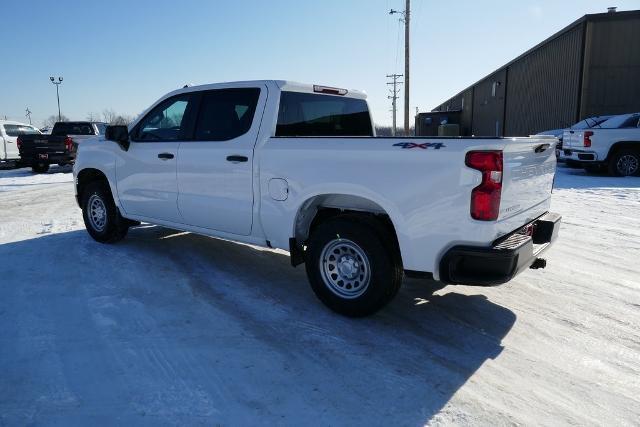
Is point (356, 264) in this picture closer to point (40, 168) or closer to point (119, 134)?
point (119, 134)

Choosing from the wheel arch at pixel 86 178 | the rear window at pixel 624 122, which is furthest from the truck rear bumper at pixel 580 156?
the wheel arch at pixel 86 178

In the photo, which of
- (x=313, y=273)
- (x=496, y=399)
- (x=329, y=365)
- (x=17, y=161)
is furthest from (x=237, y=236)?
(x=17, y=161)

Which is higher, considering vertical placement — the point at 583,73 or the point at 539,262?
the point at 583,73

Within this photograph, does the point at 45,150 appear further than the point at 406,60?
No

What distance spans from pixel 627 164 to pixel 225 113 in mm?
12420

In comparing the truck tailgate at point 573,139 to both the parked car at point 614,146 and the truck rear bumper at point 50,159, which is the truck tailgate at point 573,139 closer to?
the parked car at point 614,146

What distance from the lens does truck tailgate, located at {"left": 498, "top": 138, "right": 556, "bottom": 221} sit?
9.99 ft

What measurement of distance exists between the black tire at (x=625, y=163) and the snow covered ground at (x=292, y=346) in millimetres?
8860

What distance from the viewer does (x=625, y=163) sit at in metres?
12.6

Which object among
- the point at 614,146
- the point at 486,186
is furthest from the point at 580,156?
the point at 486,186

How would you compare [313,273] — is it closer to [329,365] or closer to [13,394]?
[329,365]

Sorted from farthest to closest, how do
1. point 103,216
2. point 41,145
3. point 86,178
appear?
point 41,145 → point 86,178 → point 103,216

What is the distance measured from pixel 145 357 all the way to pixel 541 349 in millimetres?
2721

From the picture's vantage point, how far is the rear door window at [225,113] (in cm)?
434
